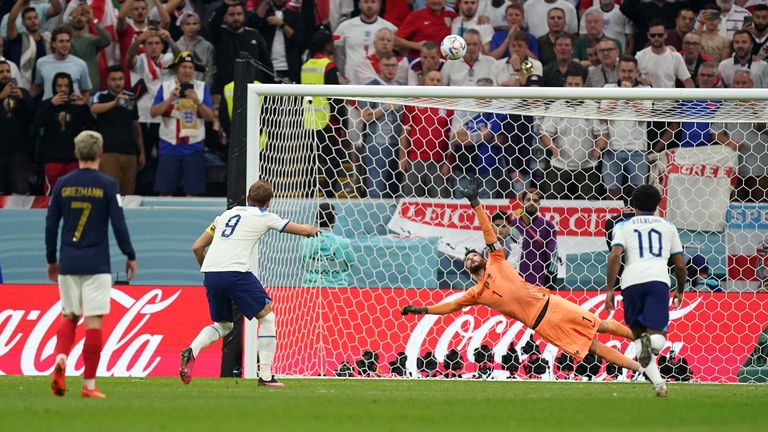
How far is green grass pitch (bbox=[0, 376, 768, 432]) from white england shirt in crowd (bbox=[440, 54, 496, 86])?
21.2 ft

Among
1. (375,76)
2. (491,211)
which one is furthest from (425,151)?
(375,76)

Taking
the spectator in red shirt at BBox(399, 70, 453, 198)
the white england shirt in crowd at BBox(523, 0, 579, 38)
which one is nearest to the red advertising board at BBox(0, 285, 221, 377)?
the spectator in red shirt at BBox(399, 70, 453, 198)

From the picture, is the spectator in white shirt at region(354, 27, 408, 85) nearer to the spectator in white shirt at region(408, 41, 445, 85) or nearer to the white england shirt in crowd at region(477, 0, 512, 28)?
the spectator in white shirt at region(408, 41, 445, 85)

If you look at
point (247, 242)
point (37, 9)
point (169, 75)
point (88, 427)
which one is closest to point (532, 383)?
point (247, 242)

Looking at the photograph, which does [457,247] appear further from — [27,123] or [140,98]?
[27,123]

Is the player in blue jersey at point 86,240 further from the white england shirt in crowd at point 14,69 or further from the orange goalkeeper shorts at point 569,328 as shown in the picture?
the white england shirt in crowd at point 14,69

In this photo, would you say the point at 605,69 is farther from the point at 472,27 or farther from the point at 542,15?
the point at 472,27

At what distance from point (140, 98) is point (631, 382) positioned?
8.33 m

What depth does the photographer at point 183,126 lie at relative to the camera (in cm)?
1759

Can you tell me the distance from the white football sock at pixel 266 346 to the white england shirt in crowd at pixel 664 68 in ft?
25.4

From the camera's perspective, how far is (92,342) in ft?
32.0

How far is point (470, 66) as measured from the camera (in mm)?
17656

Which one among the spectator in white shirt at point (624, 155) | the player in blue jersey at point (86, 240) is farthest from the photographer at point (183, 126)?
the player in blue jersey at point (86, 240)

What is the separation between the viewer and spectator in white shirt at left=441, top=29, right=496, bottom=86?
1759 cm
